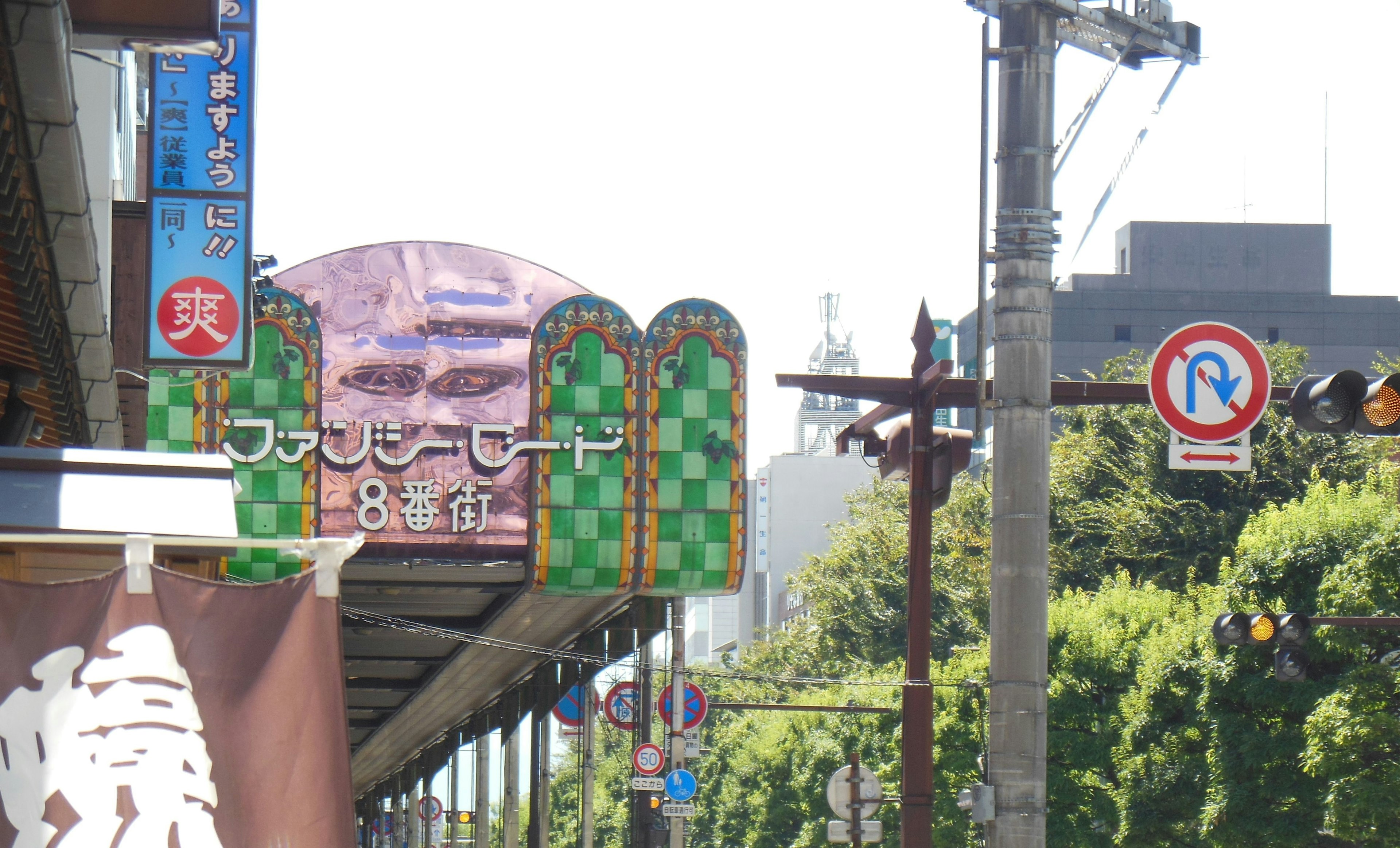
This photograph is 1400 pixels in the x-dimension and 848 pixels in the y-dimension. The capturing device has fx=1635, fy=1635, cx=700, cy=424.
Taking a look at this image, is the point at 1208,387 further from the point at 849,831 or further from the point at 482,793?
the point at 482,793

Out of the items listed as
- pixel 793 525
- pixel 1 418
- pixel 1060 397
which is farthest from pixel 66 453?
pixel 793 525

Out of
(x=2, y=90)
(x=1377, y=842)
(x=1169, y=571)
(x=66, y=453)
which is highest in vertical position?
(x=2, y=90)

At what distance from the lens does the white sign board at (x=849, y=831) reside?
20.1 m

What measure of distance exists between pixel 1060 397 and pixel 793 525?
127384 mm

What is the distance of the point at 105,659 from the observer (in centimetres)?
534

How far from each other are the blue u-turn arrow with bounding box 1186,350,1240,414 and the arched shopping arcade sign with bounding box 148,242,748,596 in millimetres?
17117

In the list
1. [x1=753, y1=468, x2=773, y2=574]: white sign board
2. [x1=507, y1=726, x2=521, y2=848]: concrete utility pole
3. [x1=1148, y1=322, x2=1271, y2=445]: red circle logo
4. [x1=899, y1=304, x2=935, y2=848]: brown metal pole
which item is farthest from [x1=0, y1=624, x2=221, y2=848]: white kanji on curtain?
[x1=753, y1=468, x2=773, y2=574]: white sign board

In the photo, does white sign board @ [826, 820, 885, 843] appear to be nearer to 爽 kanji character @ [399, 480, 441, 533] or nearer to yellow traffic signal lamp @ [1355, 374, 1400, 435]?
yellow traffic signal lamp @ [1355, 374, 1400, 435]

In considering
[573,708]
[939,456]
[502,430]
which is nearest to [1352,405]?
[939,456]

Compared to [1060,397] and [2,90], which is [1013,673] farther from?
[2,90]

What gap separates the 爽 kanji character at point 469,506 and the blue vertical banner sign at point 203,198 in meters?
13.6

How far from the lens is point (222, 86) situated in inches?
647

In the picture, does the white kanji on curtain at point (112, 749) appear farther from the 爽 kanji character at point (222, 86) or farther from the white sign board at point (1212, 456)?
the 爽 kanji character at point (222, 86)

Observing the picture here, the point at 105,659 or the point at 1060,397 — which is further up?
the point at 1060,397
